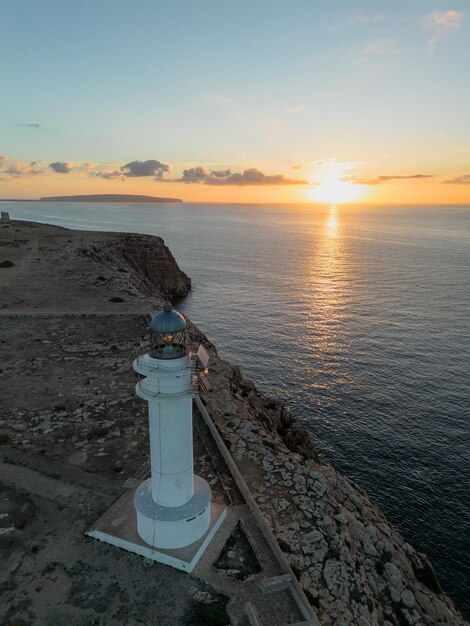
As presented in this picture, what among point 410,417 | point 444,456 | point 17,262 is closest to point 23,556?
point 444,456

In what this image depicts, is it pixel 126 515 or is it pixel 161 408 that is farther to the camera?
pixel 126 515

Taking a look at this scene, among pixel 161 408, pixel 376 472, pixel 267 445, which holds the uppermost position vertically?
pixel 161 408

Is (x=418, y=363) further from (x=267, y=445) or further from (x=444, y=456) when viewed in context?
(x=267, y=445)

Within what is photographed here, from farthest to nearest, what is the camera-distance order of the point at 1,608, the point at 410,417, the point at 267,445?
1. the point at 410,417
2. the point at 267,445
3. the point at 1,608

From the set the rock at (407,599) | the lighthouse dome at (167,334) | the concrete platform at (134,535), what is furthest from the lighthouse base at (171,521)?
the rock at (407,599)

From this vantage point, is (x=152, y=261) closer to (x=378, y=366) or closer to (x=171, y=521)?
(x=378, y=366)

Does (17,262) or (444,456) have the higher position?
(17,262)

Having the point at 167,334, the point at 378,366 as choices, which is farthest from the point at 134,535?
the point at 378,366
